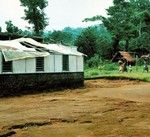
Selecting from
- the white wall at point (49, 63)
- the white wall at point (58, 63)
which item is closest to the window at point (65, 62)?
the white wall at point (58, 63)

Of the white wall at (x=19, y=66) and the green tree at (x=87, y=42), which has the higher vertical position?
the green tree at (x=87, y=42)

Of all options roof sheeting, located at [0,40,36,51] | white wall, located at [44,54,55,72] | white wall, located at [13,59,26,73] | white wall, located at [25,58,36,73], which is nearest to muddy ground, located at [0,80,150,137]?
white wall, located at [13,59,26,73]

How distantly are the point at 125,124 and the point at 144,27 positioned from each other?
1962 inches

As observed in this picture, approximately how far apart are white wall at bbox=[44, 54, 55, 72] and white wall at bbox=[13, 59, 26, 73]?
85.8 inches

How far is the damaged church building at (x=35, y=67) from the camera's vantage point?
23812 mm

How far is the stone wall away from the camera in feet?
77.9

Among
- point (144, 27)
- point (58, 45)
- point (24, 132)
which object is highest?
point (144, 27)

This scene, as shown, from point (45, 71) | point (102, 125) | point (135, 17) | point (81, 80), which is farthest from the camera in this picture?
point (135, 17)

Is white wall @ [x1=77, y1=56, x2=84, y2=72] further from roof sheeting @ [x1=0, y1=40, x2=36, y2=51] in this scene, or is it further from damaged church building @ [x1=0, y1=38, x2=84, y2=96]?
roof sheeting @ [x1=0, y1=40, x2=36, y2=51]

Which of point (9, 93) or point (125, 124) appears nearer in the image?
point (125, 124)

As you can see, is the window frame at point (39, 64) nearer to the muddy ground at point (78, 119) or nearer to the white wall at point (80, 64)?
the white wall at point (80, 64)

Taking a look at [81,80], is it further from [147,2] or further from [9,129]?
[147,2]

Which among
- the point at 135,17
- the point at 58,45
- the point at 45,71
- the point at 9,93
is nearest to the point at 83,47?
the point at 135,17

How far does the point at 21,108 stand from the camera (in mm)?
17188
